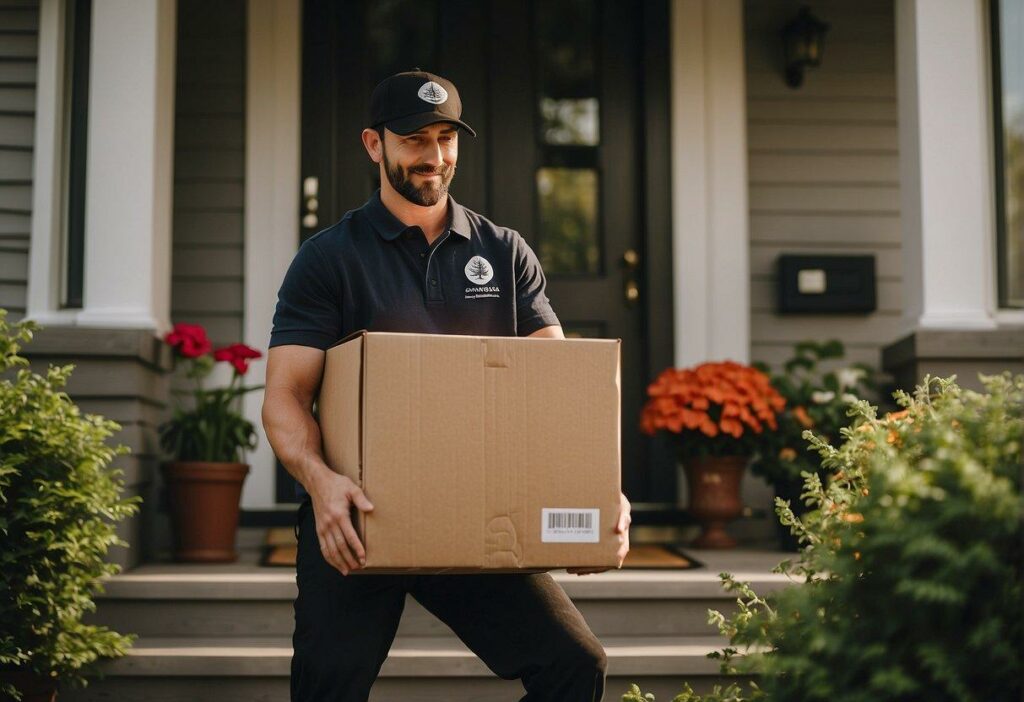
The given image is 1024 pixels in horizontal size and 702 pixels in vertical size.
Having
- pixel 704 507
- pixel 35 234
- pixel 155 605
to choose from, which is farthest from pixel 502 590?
pixel 35 234

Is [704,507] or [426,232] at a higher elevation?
[426,232]

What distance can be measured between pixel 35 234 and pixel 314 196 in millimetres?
1032

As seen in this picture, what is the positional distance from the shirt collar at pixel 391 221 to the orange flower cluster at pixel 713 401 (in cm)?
191

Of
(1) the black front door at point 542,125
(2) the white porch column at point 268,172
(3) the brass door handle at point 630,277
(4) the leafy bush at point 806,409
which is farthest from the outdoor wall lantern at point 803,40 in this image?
(2) the white porch column at point 268,172

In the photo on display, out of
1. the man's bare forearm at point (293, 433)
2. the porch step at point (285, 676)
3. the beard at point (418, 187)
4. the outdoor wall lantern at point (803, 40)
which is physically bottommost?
the porch step at point (285, 676)

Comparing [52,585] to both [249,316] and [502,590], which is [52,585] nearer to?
[502,590]

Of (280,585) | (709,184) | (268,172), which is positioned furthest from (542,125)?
(280,585)

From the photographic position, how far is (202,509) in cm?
366

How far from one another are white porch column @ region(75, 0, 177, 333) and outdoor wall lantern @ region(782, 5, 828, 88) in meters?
2.38

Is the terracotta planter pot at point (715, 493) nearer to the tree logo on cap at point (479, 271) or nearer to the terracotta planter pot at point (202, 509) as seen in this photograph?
the terracotta planter pot at point (202, 509)

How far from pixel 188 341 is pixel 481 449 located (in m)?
2.21

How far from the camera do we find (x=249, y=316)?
427 cm

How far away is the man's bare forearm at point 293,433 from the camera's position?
1900 millimetres

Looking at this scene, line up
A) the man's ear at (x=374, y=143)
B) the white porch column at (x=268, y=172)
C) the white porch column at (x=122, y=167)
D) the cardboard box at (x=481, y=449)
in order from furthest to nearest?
the white porch column at (x=268, y=172) → the white porch column at (x=122, y=167) → the man's ear at (x=374, y=143) → the cardboard box at (x=481, y=449)
